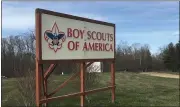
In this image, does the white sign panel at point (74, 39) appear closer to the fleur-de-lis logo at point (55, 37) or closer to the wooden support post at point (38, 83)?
the fleur-de-lis logo at point (55, 37)

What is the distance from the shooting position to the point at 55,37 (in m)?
8.41

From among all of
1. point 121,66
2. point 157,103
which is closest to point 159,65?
point 121,66

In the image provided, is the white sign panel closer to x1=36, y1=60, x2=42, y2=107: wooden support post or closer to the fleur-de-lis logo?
the fleur-de-lis logo

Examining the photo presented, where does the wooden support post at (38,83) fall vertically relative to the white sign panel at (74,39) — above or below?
below

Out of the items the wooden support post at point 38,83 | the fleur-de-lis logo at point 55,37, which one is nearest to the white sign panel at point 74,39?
the fleur-de-lis logo at point 55,37

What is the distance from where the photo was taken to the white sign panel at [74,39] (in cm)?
815

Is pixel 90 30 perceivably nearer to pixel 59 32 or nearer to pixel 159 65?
pixel 59 32

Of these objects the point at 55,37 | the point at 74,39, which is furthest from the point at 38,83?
the point at 74,39

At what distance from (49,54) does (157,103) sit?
5695mm

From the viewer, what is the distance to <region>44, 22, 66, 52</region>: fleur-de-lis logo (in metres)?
8.13

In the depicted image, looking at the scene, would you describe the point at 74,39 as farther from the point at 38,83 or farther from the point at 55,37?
the point at 38,83

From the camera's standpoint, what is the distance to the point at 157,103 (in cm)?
1227

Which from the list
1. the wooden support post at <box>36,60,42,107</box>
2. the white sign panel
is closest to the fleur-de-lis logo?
the white sign panel

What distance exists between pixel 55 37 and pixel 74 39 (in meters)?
0.92
